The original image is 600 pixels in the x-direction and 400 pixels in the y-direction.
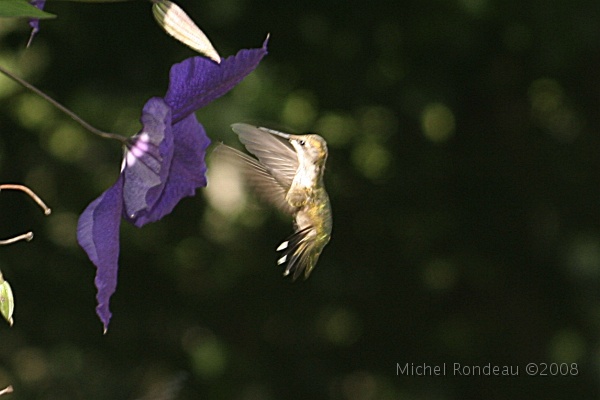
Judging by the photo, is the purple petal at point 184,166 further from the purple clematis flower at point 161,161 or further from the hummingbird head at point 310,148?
the hummingbird head at point 310,148

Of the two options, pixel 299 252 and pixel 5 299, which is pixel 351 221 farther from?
pixel 5 299

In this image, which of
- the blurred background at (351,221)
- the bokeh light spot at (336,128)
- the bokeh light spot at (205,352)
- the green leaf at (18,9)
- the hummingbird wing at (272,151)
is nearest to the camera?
the green leaf at (18,9)

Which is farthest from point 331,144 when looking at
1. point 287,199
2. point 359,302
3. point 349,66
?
point 287,199

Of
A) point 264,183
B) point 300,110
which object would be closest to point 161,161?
point 264,183

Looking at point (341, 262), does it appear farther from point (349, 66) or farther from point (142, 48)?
point (142, 48)

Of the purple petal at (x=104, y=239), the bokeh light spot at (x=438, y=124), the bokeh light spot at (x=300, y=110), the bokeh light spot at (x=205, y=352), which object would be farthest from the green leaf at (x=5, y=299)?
the bokeh light spot at (x=205, y=352)
